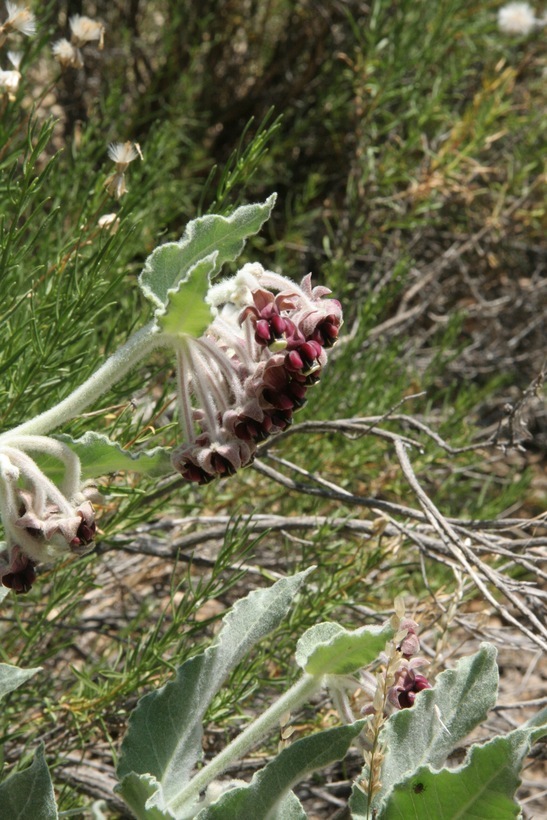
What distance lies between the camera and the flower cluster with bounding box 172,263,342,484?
1.03 m

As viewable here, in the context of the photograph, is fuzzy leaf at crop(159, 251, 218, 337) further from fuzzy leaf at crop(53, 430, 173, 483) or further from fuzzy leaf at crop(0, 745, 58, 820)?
fuzzy leaf at crop(0, 745, 58, 820)

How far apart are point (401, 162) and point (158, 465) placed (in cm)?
202

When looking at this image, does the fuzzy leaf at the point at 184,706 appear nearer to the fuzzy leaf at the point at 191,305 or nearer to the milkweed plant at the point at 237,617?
the milkweed plant at the point at 237,617

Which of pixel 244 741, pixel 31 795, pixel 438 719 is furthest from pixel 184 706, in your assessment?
pixel 438 719

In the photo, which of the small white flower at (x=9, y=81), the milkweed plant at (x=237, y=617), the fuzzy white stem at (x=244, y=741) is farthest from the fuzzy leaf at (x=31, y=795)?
the small white flower at (x=9, y=81)

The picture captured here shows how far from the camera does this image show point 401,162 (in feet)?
9.56

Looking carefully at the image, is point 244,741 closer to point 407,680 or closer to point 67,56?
point 407,680

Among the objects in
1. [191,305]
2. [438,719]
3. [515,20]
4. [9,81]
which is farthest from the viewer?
[515,20]

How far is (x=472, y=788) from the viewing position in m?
1.07

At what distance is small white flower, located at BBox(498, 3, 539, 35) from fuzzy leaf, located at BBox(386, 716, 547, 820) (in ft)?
8.87

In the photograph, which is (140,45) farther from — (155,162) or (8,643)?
(8,643)

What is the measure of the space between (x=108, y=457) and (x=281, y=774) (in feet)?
1.46

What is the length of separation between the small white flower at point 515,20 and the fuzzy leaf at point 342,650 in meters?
2.63

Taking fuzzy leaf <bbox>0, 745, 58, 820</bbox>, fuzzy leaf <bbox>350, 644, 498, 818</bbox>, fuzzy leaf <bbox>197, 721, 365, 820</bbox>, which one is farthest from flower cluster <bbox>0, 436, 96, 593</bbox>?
fuzzy leaf <bbox>350, 644, 498, 818</bbox>
